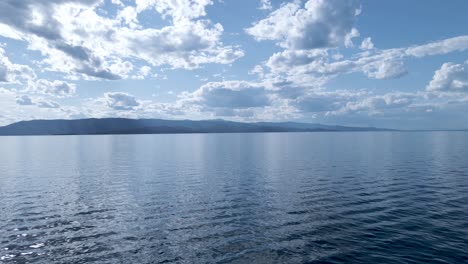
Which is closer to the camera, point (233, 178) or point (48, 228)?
point (48, 228)

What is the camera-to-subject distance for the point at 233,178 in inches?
2506

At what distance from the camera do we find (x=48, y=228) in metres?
33.2

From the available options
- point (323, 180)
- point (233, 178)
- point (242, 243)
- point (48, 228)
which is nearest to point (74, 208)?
point (48, 228)

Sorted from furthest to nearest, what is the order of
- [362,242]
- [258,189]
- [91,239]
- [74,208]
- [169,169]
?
[169,169] < [258,189] < [74,208] < [91,239] < [362,242]

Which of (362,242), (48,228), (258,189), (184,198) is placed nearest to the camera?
(362,242)

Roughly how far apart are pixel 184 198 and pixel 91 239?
17.4m

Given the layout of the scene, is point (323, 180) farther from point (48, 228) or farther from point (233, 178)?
point (48, 228)

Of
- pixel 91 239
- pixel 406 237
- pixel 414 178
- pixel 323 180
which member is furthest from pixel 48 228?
pixel 414 178

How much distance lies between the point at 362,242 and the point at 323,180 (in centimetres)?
3244

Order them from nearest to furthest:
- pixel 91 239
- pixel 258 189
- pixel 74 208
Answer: pixel 91 239 < pixel 74 208 < pixel 258 189

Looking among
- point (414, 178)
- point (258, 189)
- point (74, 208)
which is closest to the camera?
point (74, 208)

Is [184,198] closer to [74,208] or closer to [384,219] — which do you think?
[74,208]

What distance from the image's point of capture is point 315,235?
30375mm

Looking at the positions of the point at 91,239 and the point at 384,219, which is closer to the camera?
the point at 91,239
